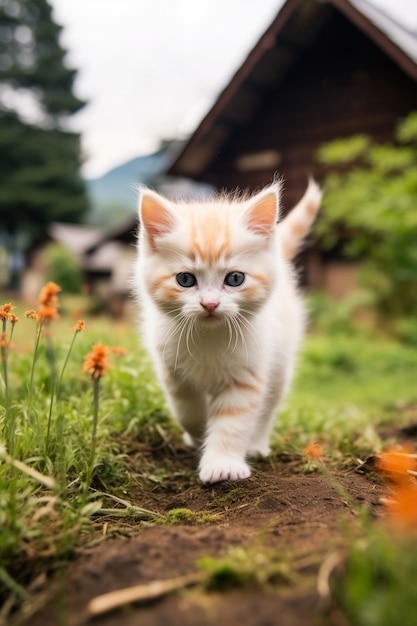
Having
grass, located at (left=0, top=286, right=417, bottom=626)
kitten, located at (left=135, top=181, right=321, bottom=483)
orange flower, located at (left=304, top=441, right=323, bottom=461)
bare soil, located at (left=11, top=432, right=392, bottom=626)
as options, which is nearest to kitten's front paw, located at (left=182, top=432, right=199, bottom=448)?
grass, located at (left=0, top=286, right=417, bottom=626)

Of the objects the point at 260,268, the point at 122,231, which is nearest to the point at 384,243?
the point at 260,268

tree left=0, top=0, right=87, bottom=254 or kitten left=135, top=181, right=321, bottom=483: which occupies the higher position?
tree left=0, top=0, right=87, bottom=254

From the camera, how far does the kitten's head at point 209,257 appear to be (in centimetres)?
227

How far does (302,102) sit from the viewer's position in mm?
10820

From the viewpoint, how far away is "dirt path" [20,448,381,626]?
3.89 ft

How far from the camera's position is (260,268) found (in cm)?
240

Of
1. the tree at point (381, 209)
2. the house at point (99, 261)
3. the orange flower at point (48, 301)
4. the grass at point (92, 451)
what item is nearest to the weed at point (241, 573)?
the grass at point (92, 451)

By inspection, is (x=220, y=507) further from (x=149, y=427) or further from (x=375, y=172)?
(x=375, y=172)

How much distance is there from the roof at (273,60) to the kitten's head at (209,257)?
7.44m

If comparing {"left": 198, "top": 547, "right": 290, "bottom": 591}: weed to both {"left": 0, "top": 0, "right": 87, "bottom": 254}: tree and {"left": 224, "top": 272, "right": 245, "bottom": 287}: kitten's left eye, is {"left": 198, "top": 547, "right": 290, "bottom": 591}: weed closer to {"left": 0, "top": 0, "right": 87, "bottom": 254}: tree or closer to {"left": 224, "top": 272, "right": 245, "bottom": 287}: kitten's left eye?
{"left": 224, "top": 272, "right": 245, "bottom": 287}: kitten's left eye

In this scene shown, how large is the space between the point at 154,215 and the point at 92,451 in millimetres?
1053

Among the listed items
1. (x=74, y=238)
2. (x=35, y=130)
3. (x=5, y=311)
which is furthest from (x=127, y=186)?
(x=35, y=130)

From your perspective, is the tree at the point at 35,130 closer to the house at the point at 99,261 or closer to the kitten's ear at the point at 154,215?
the house at the point at 99,261

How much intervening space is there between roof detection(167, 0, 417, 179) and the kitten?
7489 mm
